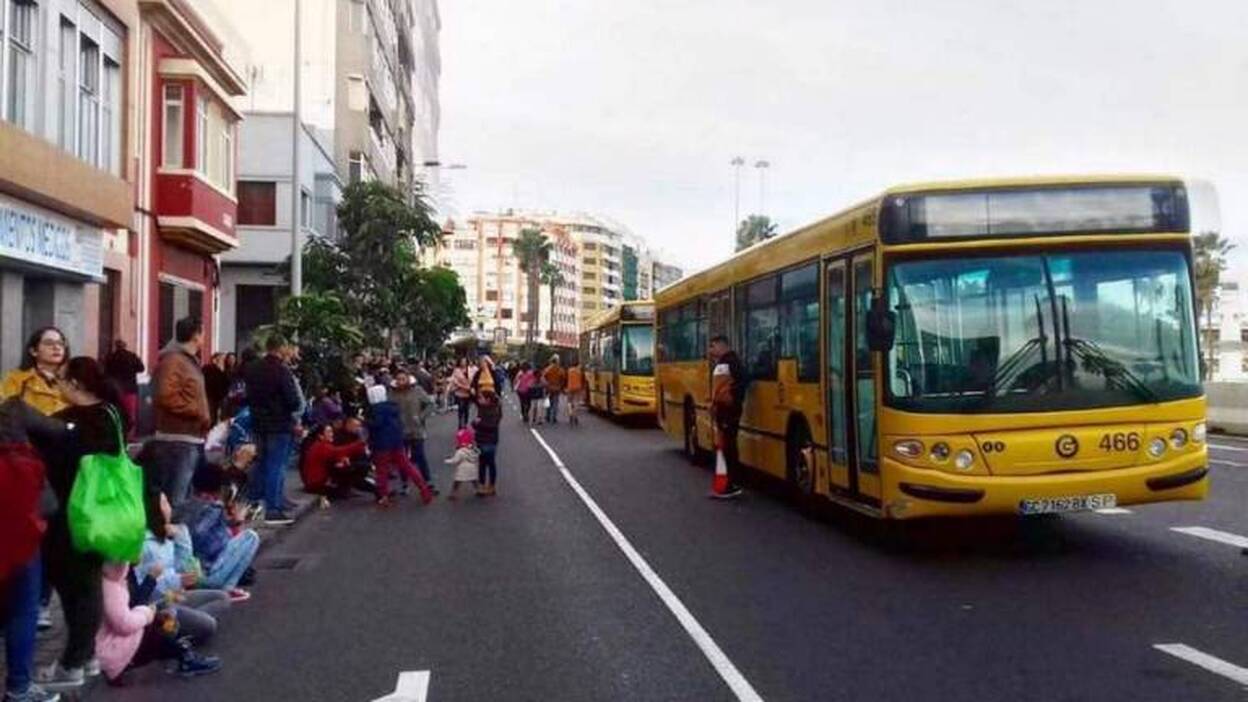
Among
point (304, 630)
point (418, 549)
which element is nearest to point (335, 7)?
point (418, 549)

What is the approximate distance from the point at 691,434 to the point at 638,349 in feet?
39.7

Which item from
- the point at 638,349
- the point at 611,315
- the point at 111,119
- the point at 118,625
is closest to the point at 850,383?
the point at 118,625

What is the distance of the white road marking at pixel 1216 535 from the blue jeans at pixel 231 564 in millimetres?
8019

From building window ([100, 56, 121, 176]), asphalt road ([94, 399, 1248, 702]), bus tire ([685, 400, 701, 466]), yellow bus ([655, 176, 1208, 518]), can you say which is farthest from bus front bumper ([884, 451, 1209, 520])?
building window ([100, 56, 121, 176])

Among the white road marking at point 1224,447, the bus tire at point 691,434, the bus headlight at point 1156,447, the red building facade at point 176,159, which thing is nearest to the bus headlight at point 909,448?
the bus headlight at point 1156,447

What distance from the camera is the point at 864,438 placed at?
1148cm

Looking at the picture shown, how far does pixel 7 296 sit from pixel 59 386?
1230cm

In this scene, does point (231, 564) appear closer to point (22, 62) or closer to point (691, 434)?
point (22, 62)

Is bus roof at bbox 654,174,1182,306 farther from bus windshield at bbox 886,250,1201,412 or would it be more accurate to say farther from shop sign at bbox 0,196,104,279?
shop sign at bbox 0,196,104,279

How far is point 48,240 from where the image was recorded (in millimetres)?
18859

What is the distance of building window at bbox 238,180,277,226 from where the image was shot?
1689 inches

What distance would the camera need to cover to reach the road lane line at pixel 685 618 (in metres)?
6.91

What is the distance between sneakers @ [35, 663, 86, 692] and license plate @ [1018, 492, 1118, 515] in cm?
677

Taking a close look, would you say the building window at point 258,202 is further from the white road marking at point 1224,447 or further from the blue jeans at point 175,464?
the blue jeans at point 175,464
